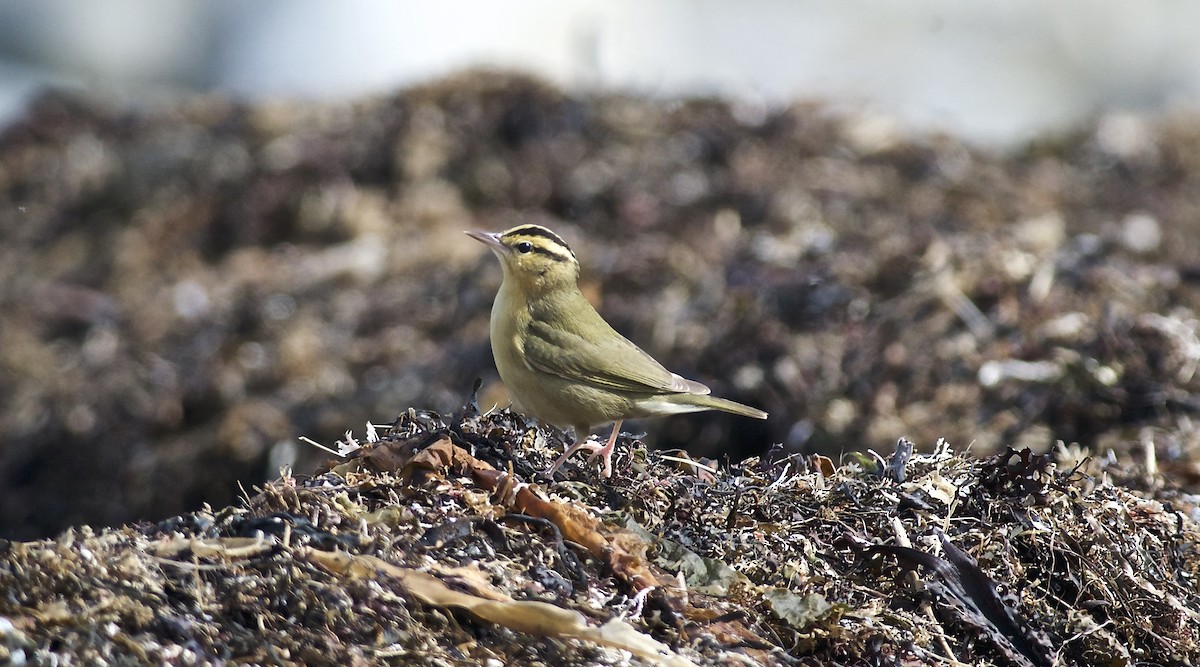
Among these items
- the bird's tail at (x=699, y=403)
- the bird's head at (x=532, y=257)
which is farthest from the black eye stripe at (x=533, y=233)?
the bird's tail at (x=699, y=403)

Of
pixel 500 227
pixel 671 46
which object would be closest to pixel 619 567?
pixel 500 227

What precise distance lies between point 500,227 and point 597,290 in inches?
74.1

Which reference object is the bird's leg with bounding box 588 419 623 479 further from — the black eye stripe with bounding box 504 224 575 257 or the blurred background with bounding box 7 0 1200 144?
the blurred background with bounding box 7 0 1200 144

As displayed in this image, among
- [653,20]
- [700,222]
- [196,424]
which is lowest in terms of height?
[196,424]

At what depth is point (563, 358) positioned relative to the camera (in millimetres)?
4859

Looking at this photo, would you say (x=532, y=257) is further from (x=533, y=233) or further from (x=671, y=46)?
(x=671, y=46)

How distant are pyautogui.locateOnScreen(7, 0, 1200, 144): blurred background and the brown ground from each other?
275 cm

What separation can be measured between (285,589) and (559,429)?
1822 mm

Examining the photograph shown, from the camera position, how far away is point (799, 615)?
3617mm

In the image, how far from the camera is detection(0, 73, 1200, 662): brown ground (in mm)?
6633

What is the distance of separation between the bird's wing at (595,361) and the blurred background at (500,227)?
69 cm

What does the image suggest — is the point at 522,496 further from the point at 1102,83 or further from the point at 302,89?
the point at 1102,83

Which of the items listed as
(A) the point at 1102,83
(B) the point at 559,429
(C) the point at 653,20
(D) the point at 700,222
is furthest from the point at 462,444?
(A) the point at 1102,83

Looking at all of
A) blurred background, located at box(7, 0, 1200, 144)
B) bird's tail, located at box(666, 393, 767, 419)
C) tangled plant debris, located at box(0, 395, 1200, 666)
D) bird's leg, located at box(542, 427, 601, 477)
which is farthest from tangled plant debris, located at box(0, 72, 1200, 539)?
blurred background, located at box(7, 0, 1200, 144)
